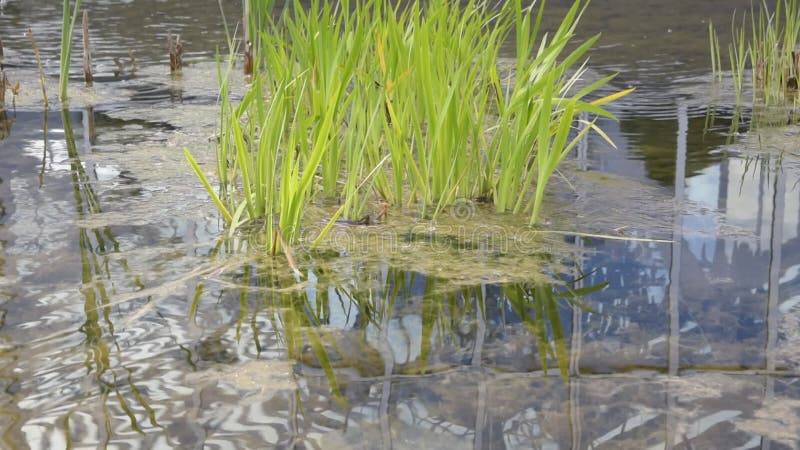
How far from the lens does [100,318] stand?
1778 mm

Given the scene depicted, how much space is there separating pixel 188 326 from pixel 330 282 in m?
0.35

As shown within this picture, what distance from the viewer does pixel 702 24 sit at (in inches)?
268

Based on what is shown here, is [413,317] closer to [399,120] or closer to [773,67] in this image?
[399,120]

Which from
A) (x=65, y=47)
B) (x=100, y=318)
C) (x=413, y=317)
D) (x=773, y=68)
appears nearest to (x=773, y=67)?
(x=773, y=68)

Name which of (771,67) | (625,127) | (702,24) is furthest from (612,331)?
(702,24)

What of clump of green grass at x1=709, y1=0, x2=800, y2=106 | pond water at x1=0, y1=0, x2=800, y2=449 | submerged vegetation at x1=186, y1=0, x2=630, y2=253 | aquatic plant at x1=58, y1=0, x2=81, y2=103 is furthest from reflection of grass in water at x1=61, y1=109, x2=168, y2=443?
clump of green grass at x1=709, y1=0, x2=800, y2=106

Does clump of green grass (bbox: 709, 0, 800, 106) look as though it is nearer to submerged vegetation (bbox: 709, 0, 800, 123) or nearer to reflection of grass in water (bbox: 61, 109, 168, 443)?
submerged vegetation (bbox: 709, 0, 800, 123)

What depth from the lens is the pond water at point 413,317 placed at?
1426 millimetres

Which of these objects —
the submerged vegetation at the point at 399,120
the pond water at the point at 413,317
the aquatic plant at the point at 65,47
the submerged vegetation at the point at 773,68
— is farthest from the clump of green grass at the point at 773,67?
the aquatic plant at the point at 65,47

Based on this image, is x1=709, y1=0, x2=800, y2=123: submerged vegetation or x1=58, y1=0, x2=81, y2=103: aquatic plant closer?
x1=58, y1=0, x2=81, y2=103: aquatic plant

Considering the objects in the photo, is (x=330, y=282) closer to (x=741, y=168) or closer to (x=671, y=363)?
(x=671, y=363)

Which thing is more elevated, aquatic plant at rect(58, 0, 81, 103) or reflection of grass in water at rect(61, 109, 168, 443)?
aquatic plant at rect(58, 0, 81, 103)

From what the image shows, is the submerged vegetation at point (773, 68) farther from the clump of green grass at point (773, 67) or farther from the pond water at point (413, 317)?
the pond water at point (413, 317)

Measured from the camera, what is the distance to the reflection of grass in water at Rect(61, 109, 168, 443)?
1458 millimetres
